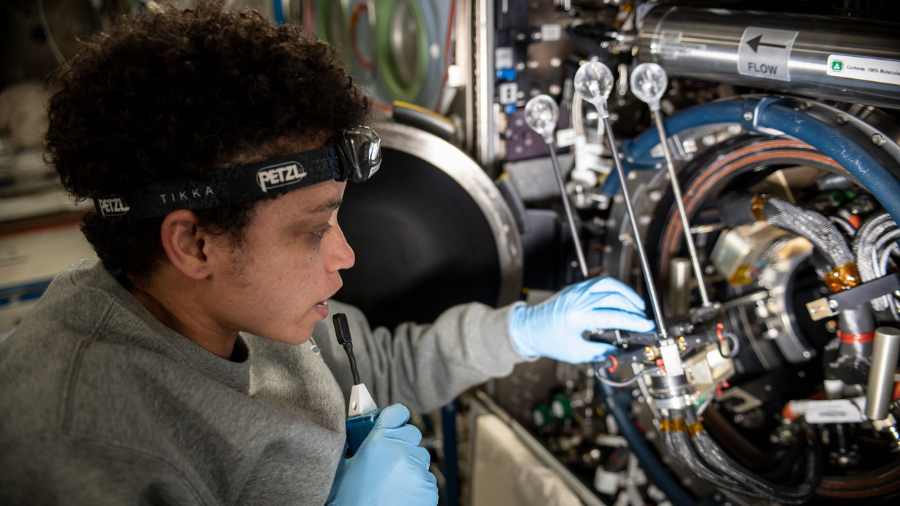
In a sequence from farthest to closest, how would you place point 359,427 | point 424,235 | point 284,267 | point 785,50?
point 424,235, point 359,427, point 785,50, point 284,267

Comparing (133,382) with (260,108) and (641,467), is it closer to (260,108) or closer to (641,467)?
(260,108)

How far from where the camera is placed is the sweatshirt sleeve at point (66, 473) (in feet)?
1.99

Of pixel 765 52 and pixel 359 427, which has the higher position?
pixel 765 52

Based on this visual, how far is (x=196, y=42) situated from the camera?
31.0 inches

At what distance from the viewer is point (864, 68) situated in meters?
0.86

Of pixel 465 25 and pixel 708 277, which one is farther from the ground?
pixel 465 25

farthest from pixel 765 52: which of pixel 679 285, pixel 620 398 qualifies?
pixel 620 398

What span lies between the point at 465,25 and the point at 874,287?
118cm

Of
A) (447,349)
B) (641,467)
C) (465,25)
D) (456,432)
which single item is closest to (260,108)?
(447,349)

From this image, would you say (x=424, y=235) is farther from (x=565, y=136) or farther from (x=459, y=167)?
(x=565, y=136)

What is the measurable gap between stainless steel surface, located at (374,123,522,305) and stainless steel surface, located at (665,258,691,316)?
1.41 feet

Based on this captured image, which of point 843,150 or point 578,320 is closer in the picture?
point 843,150

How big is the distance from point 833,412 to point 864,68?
0.71m

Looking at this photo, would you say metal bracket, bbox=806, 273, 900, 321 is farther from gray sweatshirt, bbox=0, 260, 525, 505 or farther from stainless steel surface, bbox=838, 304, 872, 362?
gray sweatshirt, bbox=0, 260, 525, 505
